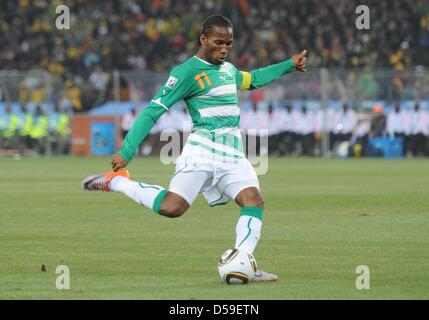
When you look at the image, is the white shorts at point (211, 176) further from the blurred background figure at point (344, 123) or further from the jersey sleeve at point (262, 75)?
the blurred background figure at point (344, 123)

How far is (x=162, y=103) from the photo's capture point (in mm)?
10320

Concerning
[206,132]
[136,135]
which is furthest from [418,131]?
[136,135]

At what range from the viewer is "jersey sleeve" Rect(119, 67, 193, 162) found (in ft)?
33.6

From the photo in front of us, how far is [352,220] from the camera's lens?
16328 mm

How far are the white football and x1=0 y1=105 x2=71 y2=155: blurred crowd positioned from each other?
3008 centimetres

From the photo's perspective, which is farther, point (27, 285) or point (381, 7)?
point (381, 7)

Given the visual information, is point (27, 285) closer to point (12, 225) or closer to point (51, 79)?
point (12, 225)

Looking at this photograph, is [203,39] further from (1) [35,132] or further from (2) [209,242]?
(1) [35,132]

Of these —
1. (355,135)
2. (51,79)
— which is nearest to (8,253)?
(355,135)

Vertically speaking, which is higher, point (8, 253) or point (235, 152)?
point (235, 152)
